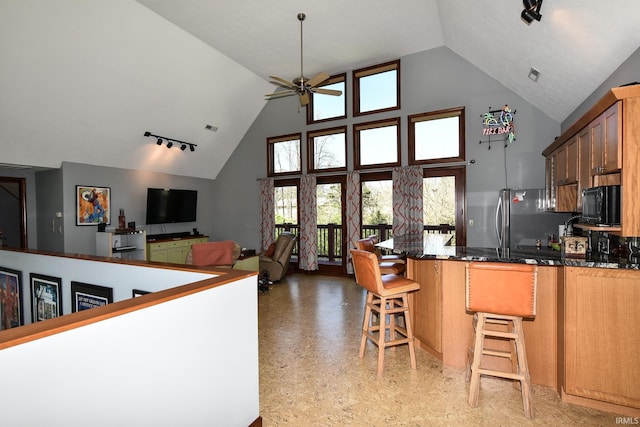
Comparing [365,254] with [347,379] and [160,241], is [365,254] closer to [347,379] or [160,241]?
[347,379]

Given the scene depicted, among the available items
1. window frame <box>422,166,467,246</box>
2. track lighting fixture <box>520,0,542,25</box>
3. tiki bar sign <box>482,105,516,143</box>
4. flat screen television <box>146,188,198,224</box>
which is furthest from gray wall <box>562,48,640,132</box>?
flat screen television <box>146,188,198,224</box>

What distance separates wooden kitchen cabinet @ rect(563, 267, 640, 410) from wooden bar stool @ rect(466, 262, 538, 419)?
0.34 metres

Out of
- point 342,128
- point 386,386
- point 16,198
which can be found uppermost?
point 342,128

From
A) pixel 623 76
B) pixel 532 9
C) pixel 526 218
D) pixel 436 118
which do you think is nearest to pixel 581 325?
pixel 623 76

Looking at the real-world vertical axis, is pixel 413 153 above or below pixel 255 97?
below

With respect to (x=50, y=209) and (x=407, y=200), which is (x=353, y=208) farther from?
(x=50, y=209)

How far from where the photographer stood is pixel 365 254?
278 centimetres

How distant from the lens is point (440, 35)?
17.3 feet

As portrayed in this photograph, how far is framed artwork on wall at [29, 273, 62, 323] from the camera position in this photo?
2836mm

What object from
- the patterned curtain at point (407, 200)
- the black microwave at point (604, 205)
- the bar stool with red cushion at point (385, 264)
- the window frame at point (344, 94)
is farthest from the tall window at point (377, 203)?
the black microwave at point (604, 205)

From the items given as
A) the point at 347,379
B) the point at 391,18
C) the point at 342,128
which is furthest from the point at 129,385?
the point at 342,128

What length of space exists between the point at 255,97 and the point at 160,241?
3885mm

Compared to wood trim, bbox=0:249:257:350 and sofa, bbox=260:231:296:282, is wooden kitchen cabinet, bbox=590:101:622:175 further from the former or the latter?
sofa, bbox=260:231:296:282

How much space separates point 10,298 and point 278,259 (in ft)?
12.2
